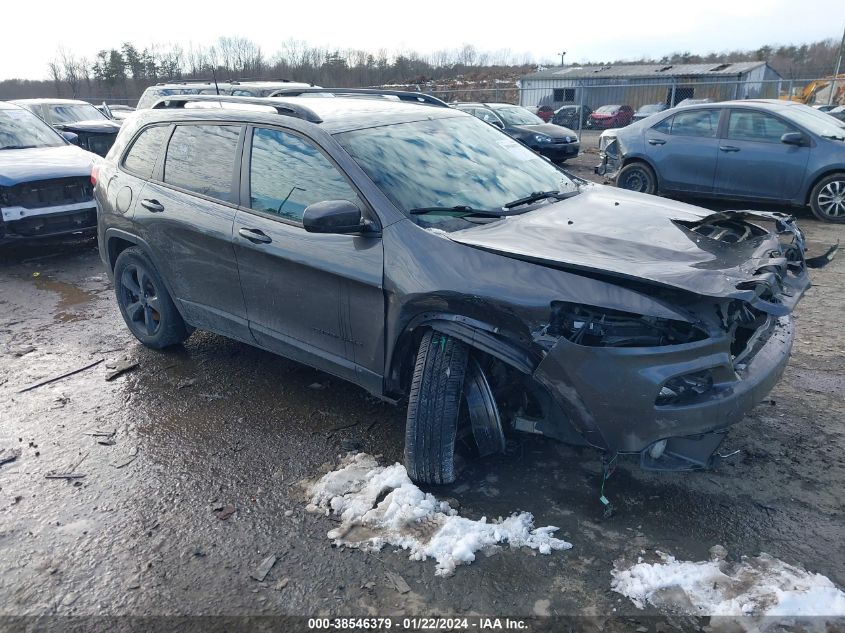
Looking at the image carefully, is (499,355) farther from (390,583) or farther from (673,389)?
(390,583)

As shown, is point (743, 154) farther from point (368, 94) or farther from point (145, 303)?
point (145, 303)

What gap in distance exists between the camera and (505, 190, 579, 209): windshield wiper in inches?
144

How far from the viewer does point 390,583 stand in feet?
8.66

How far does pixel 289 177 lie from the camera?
3.70 metres

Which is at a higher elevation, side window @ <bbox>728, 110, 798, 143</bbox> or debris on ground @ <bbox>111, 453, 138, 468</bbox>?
side window @ <bbox>728, 110, 798, 143</bbox>

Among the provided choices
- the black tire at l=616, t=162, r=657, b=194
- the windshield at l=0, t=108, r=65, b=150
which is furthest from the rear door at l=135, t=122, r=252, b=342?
the black tire at l=616, t=162, r=657, b=194

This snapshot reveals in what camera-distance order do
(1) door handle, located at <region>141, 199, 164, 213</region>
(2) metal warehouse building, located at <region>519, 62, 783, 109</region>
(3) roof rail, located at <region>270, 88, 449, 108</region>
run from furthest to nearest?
1. (2) metal warehouse building, located at <region>519, 62, 783, 109</region>
2. (3) roof rail, located at <region>270, 88, 449, 108</region>
3. (1) door handle, located at <region>141, 199, 164, 213</region>

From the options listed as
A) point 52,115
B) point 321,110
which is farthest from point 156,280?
point 52,115

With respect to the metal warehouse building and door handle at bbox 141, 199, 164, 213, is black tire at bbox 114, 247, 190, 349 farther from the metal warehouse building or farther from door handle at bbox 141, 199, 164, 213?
the metal warehouse building

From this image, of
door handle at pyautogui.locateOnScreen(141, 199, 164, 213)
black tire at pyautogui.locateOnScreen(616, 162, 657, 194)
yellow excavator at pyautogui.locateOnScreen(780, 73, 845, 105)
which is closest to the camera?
door handle at pyautogui.locateOnScreen(141, 199, 164, 213)

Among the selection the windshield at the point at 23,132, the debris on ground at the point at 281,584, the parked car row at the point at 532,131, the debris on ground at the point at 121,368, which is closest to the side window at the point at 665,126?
the parked car row at the point at 532,131

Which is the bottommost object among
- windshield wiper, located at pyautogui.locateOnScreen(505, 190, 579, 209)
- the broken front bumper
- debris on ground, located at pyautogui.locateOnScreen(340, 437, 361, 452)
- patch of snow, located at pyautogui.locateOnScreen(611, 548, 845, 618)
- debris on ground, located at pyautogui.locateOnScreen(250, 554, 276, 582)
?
debris on ground, located at pyautogui.locateOnScreen(340, 437, 361, 452)

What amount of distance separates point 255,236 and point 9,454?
1949 millimetres

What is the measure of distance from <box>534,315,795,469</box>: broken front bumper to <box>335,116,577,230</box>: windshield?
3.38 ft
